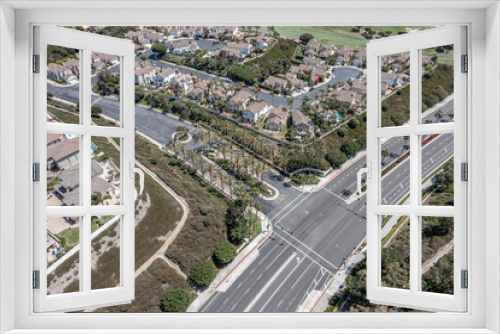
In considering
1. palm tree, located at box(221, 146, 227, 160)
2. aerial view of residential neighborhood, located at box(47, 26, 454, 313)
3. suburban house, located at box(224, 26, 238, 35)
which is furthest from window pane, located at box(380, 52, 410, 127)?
palm tree, located at box(221, 146, 227, 160)

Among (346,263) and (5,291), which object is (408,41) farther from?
(346,263)

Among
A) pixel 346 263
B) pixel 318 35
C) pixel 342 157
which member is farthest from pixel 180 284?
pixel 318 35

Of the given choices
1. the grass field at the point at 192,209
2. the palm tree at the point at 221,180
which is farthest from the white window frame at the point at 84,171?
the grass field at the point at 192,209

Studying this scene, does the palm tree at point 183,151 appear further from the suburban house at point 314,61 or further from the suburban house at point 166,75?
the suburban house at point 314,61

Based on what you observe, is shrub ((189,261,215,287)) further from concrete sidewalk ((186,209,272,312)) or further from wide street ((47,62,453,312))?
wide street ((47,62,453,312))

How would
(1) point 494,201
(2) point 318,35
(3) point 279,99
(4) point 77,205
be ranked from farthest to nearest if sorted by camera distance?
1. (2) point 318,35
2. (3) point 279,99
3. (4) point 77,205
4. (1) point 494,201

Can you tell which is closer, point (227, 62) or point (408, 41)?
point (408, 41)

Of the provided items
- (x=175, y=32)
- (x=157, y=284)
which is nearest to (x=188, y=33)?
(x=175, y=32)
